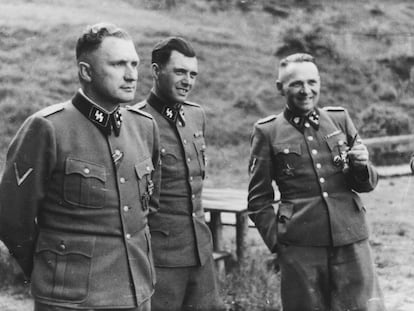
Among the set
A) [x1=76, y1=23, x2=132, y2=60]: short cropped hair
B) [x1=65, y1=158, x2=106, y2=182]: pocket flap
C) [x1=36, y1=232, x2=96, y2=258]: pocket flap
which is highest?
[x1=76, y1=23, x2=132, y2=60]: short cropped hair

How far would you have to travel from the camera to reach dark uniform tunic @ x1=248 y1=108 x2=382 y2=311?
3.63 metres

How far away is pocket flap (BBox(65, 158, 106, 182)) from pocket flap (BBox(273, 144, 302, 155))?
4.14 feet

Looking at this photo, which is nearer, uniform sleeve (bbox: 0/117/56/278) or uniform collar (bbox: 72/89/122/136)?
uniform sleeve (bbox: 0/117/56/278)

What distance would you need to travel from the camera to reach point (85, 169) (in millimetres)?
2736

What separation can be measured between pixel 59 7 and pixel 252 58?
11.1 feet

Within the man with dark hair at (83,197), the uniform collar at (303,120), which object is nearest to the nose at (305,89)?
the uniform collar at (303,120)

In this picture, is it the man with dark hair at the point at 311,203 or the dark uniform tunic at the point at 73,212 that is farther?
the man with dark hair at the point at 311,203

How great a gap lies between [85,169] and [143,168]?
304mm

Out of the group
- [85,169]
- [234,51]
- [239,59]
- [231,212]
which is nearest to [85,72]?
[85,169]

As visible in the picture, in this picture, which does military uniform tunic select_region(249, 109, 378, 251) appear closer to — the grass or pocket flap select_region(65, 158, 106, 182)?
pocket flap select_region(65, 158, 106, 182)

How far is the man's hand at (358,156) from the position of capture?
3473mm

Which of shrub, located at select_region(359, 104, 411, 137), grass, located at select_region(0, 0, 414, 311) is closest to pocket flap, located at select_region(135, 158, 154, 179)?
grass, located at select_region(0, 0, 414, 311)

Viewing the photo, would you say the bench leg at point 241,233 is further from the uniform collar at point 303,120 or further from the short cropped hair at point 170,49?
the short cropped hair at point 170,49

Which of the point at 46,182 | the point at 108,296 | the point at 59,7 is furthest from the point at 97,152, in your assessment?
the point at 59,7
